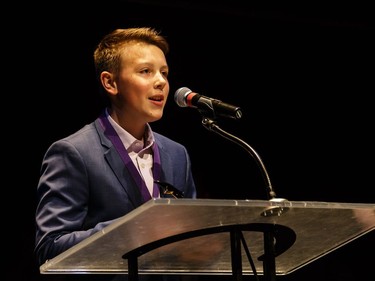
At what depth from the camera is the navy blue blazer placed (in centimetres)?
207

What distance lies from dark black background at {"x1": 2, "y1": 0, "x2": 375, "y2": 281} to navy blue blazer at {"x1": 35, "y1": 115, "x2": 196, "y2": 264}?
1.04 meters

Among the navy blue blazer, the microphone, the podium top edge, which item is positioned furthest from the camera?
the navy blue blazer

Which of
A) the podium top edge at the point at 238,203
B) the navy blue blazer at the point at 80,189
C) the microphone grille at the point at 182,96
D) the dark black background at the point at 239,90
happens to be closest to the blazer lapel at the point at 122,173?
the navy blue blazer at the point at 80,189

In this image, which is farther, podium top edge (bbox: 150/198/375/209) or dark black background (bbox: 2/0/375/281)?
dark black background (bbox: 2/0/375/281)

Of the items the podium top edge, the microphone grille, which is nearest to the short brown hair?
the microphone grille

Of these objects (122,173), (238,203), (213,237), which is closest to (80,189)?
(122,173)

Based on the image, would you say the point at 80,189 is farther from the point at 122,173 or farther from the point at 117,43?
the point at 117,43

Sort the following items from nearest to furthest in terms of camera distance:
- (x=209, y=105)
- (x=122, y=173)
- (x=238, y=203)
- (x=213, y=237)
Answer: (x=238, y=203) → (x=213, y=237) → (x=209, y=105) → (x=122, y=173)

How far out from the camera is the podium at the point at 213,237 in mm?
1521

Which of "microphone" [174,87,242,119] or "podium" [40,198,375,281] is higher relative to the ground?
"microphone" [174,87,242,119]

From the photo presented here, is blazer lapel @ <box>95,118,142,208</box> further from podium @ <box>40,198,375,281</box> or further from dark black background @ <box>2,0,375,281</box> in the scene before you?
dark black background @ <box>2,0,375,281</box>

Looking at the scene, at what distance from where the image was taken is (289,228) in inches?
68.9

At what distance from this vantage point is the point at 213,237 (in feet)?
5.73

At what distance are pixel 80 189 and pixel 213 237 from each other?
0.58m
